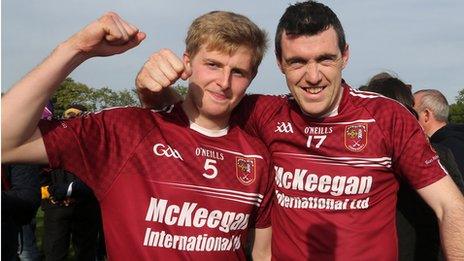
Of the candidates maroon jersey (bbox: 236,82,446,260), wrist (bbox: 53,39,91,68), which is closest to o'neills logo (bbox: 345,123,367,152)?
maroon jersey (bbox: 236,82,446,260)

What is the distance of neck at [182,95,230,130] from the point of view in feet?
9.30

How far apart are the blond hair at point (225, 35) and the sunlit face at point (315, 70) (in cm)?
23

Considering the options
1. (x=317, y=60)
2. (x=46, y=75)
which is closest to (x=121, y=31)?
(x=46, y=75)

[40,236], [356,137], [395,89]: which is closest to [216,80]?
[356,137]

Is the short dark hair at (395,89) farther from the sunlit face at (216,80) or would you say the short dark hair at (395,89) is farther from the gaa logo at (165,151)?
the gaa logo at (165,151)

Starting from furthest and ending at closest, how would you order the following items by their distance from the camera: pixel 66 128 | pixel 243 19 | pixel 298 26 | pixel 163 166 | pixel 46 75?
1. pixel 298 26
2. pixel 243 19
3. pixel 163 166
4. pixel 66 128
5. pixel 46 75

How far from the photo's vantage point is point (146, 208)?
8.46 ft

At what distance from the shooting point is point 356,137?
3045 millimetres

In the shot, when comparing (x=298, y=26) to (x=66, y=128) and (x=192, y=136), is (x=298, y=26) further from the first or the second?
(x=66, y=128)

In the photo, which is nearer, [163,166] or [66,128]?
[66,128]

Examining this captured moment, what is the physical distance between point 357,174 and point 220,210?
0.80 meters

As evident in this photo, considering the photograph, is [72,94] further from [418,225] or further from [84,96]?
[418,225]

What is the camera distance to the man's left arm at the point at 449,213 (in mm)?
2840

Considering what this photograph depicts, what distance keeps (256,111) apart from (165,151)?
0.81m
